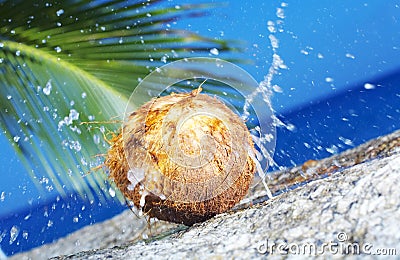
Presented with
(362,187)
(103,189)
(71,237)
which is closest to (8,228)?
(71,237)

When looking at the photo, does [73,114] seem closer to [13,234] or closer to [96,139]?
[96,139]

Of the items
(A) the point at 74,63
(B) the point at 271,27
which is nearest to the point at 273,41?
(B) the point at 271,27

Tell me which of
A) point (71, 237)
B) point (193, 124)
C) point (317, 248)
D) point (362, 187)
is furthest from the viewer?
point (71, 237)

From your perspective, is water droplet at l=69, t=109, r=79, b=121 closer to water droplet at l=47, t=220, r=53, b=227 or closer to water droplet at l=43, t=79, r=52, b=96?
water droplet at l=43, t=79, r=52, b=96

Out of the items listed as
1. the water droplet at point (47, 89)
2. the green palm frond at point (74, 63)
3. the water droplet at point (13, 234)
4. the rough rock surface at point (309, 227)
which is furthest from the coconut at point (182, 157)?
the water droplet at point (13, 234)

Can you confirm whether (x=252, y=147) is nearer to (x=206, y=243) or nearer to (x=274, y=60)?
(x=206, y=243)
